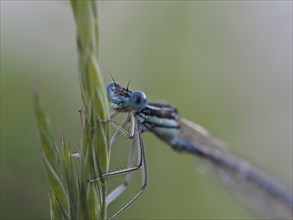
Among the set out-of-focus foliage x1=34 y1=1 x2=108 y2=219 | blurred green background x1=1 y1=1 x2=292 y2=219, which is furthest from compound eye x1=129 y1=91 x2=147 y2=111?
blurred green background x1=1 y1=1 x2=292 y2=219

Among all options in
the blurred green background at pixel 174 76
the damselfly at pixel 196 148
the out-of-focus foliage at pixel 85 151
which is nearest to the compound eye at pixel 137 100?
the damselfly at pixel 196 148

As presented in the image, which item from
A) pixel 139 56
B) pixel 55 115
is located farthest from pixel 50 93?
pixel 139 56

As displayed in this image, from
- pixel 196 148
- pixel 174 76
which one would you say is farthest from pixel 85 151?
pixel 174 76

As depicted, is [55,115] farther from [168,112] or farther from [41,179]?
[168,112]

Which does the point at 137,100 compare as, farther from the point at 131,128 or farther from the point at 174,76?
the point at 174,76

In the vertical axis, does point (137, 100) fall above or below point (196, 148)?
above

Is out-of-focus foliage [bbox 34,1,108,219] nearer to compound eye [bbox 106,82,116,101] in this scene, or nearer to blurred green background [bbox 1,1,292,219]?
compound eye [bbox 106,82,116,101]
